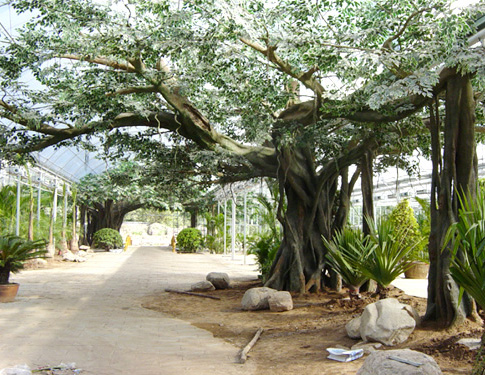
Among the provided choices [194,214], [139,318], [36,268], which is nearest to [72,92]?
[139,318]

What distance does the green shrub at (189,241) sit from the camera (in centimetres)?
2553

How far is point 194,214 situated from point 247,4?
26.3m

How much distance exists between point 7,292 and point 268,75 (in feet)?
17.6

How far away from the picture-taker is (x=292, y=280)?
887 cm

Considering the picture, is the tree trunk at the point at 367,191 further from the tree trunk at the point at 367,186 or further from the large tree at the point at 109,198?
the large tree at the point at 109,198

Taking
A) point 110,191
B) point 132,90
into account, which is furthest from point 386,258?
point 110,191

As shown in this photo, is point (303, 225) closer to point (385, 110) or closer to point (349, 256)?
point (349, 256)

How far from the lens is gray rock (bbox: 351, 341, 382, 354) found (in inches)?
187

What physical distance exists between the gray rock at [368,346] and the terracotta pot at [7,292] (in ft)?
18.9

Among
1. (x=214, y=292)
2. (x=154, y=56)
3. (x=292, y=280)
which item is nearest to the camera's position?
(x=154, y=56)

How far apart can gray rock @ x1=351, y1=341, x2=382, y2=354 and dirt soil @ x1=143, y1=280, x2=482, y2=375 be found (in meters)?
0.19

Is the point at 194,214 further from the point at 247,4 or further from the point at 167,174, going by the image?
the point at 247,4

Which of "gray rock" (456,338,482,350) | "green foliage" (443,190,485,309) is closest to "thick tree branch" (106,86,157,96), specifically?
"green foliage" (443,190,485,309)

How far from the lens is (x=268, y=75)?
264 inches
